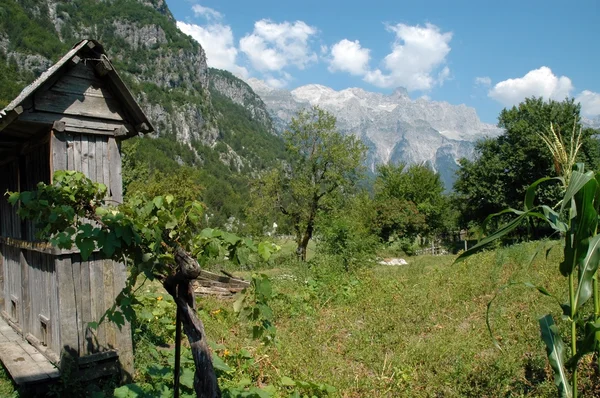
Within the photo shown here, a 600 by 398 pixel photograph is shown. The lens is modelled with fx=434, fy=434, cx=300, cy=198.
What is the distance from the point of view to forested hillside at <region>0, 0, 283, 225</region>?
Answer: 94750 mm

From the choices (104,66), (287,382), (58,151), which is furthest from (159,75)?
(287,382)

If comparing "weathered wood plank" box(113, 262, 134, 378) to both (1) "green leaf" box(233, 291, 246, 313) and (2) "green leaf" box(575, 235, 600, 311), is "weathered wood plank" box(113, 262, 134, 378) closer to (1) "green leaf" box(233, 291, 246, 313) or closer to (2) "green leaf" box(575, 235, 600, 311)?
(1) "green leaf" box(233, 291, 246, 313)

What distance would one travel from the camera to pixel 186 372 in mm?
4484

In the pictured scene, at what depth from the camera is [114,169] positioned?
5613 millimetres

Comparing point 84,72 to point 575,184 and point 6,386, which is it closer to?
point 6,386

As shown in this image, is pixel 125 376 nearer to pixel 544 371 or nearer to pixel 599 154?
pixel 544 371

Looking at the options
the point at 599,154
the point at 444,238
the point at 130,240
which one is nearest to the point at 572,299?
the point at 130,240

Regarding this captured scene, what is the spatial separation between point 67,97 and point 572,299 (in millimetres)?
5651

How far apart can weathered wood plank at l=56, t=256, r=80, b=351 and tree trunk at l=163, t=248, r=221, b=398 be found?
2797 millimetres

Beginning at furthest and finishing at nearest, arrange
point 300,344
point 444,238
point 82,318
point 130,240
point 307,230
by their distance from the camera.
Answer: point 444,238 → point 307,230 → point 300,344 → point 82,318 → point 130,240

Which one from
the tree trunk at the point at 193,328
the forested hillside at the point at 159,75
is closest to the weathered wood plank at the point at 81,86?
the tree trunk at the point at 193,328

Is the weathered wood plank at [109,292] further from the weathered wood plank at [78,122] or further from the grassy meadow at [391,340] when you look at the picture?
the weathered wood plank at [78,122]

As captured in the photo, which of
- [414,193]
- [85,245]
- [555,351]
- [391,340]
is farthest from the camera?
[414,193]

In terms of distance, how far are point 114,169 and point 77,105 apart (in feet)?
2.91
